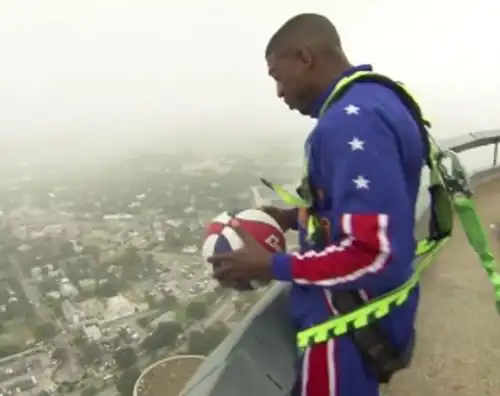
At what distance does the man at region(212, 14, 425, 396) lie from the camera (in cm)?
142

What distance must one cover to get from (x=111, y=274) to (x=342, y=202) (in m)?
8.70

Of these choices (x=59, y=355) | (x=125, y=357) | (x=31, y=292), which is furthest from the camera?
(x=31, y=292)

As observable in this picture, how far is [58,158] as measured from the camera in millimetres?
19719

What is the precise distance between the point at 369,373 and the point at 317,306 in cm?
21

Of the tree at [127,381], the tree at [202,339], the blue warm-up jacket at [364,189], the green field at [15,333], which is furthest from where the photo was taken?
the green field at [15,333]

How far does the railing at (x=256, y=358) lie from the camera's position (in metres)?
1.56

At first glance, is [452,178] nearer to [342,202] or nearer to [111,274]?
[342,202]

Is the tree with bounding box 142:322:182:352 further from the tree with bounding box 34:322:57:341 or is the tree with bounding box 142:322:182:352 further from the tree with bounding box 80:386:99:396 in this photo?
the tree with bounding box 34:322:57:341

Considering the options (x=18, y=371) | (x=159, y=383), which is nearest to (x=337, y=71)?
(x=159, y=383)

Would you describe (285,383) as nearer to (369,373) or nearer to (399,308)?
(369,373)

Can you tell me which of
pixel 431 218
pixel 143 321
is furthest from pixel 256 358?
pixel 143 321

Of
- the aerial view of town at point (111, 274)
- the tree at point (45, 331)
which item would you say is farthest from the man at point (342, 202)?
the tree at point (45, 331)

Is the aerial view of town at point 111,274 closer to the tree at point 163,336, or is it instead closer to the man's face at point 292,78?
the tree at point 163,336

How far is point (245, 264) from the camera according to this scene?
166 centimetres
